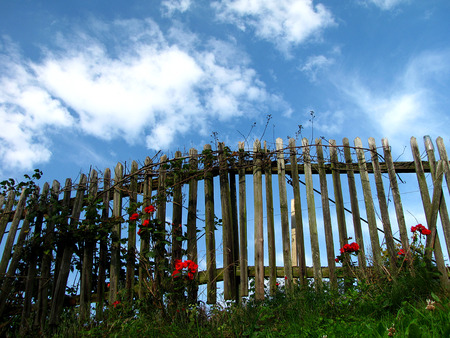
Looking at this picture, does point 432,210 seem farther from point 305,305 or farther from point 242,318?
point 242,318

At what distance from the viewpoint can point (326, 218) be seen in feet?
14.7

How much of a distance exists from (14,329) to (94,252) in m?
1.30

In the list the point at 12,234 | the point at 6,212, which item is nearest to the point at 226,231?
the point at 12,234

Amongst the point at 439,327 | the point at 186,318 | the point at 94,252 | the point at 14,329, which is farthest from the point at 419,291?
the point at 14,329

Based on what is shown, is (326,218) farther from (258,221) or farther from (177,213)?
(177,213)

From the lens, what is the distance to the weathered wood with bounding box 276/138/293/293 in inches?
169

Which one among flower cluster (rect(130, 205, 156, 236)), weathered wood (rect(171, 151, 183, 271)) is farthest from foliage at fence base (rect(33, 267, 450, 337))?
flower cluster (rect(130, 205, 156, 236))

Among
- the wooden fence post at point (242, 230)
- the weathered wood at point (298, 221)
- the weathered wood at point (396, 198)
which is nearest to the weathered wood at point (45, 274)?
the wooden fence post at point (242, 230)

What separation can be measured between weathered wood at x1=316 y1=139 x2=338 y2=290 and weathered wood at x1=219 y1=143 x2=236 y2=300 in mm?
1050

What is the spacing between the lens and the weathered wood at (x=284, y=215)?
429 cm

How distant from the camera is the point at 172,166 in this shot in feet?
16.0

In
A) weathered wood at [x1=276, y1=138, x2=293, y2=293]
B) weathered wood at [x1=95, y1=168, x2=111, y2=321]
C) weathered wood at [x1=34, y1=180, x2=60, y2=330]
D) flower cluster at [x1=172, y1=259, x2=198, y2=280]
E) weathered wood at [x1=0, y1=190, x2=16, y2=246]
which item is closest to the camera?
flower cluster at [x1=172, y1=259, x2=198, y2=280]

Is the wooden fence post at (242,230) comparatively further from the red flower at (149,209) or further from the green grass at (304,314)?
the red flower at (149,209)

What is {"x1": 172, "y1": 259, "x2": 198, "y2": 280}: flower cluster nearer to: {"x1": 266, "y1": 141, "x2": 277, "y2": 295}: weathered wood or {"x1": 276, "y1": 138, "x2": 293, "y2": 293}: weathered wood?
{"x1": 266, "y1": 141, "x2": 277, "y2": 295}: weathered wood
